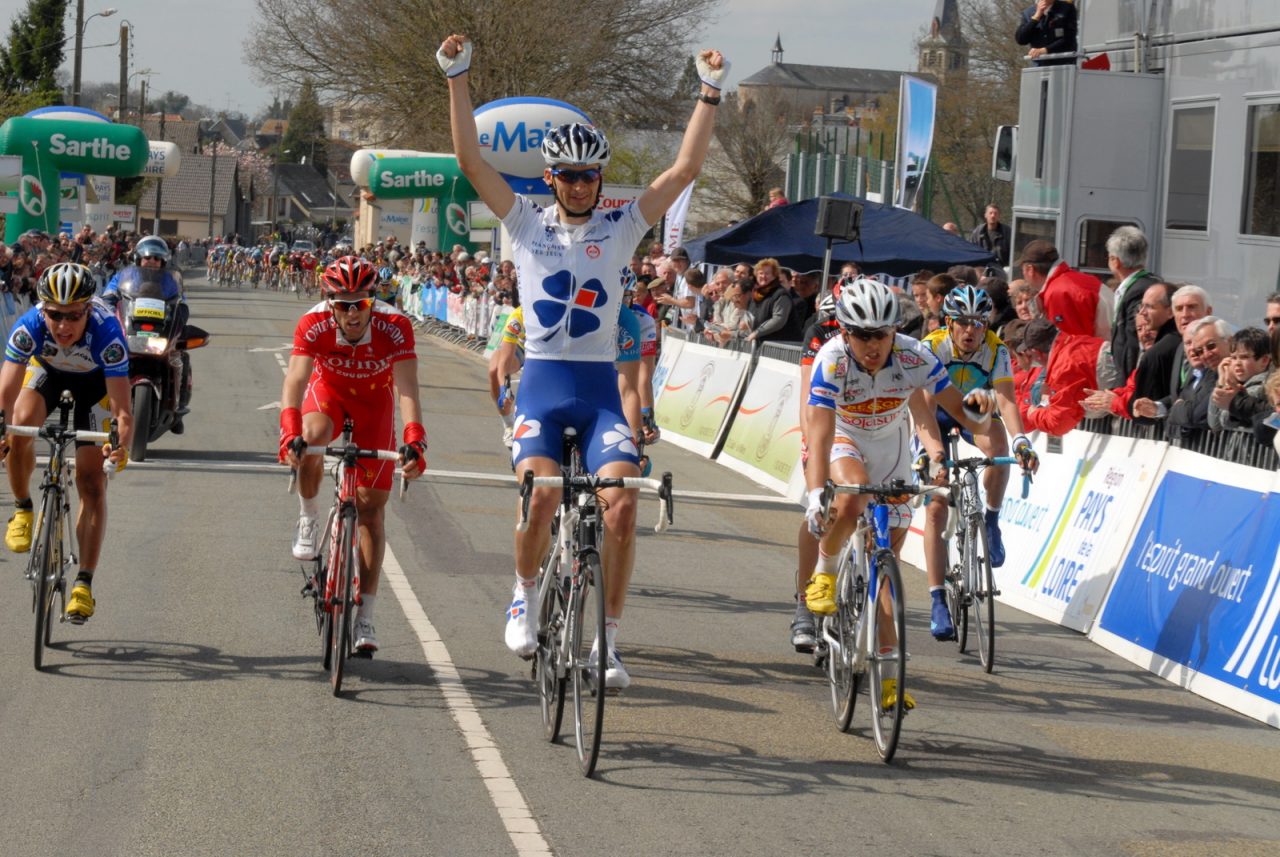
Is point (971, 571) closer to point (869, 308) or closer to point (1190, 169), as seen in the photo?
point (869, 308)

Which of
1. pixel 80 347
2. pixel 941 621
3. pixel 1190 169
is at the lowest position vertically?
pixel 941 621

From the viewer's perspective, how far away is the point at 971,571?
32.3 ft

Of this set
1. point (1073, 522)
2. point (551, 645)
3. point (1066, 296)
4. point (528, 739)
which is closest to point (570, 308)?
point (551, 645)

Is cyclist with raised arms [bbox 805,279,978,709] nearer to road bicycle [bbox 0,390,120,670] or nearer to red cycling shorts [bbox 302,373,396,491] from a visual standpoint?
red cycling shorts [bbox 302,373,396,491]

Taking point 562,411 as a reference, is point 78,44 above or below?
above

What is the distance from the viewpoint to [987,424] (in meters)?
9.88

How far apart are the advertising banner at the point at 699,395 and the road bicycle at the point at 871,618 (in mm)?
12319

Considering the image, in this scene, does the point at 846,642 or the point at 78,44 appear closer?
the point at 846,642

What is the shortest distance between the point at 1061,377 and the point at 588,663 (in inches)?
244

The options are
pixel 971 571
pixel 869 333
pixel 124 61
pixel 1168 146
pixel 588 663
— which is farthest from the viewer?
pixel 124 61

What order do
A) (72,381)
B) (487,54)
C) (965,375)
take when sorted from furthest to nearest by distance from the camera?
(487,54) < (965,375) < (72,381)

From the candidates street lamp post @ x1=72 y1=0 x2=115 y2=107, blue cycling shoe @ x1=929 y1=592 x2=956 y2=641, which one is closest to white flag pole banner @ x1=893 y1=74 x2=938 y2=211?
blue cycling shoe @ x1=929 y1=592 x2=956 y2=641

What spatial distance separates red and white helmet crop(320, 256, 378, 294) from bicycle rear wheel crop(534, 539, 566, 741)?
1.65m

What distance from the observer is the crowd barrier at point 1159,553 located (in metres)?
9.05
